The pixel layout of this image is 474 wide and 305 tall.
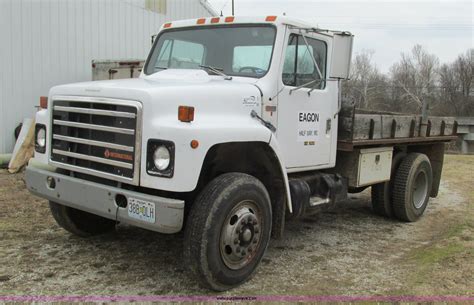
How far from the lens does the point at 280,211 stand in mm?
4715

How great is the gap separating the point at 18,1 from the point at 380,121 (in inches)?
320

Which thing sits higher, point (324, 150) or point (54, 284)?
point (324, 150)

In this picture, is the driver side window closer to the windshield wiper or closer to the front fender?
the windshield wiper

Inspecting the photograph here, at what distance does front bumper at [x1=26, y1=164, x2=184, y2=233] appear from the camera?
3.70 m

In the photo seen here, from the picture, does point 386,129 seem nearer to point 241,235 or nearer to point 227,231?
point 241,235

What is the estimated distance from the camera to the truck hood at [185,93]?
382 cm

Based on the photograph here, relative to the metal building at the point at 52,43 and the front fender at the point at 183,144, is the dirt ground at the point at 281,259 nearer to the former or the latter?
the front fender at the point at 183,144

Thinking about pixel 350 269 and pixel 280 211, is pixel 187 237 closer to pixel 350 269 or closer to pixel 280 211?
pixel 280 211

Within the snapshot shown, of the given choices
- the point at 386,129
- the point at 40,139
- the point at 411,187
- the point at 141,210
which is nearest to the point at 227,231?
Result: the point at 141,210

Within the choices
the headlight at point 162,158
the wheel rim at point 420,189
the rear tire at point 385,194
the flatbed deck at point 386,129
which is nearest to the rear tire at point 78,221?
the headlight at point 162,158

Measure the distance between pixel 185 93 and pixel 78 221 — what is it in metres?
2.26

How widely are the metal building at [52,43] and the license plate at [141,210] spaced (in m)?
7.79

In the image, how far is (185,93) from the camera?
157 inches

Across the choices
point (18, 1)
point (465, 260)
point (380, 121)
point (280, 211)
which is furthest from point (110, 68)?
point (465, 260)
